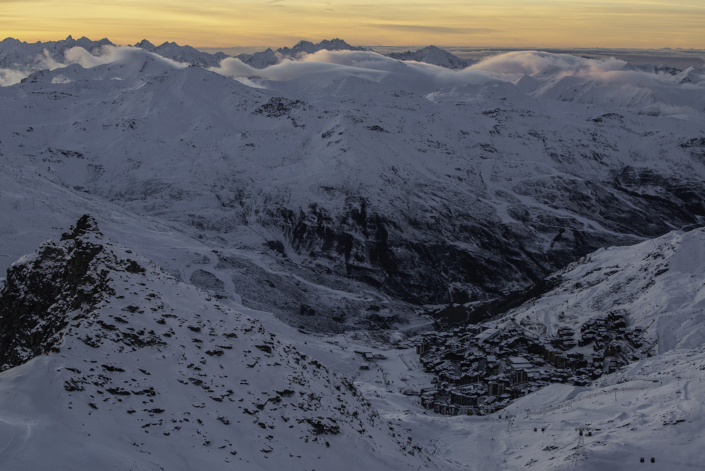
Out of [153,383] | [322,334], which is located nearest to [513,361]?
[322,334]

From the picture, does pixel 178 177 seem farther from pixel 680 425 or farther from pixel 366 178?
pixel 680 425

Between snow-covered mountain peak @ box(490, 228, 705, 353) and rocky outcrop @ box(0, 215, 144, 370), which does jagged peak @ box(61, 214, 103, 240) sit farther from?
snow-covered mountain peak @ box(490, 228, 705, 353)

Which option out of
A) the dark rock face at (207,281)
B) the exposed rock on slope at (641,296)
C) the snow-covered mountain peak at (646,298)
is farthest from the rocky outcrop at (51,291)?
the dark rock face at (207,281)

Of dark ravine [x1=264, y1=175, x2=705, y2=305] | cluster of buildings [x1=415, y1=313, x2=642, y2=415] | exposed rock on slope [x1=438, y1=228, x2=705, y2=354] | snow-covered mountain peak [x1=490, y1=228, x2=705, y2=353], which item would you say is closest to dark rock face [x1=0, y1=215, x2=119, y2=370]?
cluster of buildings [x1=415, y1=313, x2=642, y2=415]

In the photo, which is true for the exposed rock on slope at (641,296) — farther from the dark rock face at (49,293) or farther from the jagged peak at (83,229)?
the jagged peak at (83,229)

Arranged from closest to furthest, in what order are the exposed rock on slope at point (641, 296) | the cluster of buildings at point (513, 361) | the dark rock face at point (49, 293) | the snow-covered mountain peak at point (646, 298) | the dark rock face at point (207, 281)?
1. the dark rock face at point (49, 293)
2. the cluster of buildings at point (513, 361)
3. the snow-covered mountain peak at point (646, 298)
4. the exposed rock on slope at point (641, 296)
5. the dark rock face at point (207, 281)

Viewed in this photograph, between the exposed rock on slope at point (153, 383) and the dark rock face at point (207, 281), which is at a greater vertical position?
the exposed rock on slope at point (153, 383)

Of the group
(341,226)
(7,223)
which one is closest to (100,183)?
(341,226)

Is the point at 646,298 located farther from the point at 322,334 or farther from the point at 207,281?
the point at 207,281
